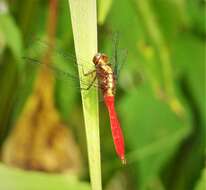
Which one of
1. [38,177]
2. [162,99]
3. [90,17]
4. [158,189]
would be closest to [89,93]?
[90,17]

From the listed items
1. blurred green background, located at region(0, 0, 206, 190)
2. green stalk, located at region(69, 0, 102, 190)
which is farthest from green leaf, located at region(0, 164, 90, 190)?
green stalk, located at region(69, 0, 102, 190)

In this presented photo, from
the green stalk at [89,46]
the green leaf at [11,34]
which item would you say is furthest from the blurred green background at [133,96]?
the green stalk at [89,46]

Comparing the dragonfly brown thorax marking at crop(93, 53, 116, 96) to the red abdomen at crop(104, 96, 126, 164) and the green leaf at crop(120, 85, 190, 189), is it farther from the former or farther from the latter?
the green leaf at crop(120, 85, 190, 189)

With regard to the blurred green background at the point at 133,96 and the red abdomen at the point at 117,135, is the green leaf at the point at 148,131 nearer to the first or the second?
the blurred green background at the point at 133,96

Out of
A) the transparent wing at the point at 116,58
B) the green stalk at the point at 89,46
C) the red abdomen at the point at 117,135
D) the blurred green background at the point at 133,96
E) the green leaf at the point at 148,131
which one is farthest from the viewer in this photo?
the green leaf at the point at 148,131

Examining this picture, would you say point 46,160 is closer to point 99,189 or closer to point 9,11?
point 9,11

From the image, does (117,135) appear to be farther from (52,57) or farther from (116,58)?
(52,57)

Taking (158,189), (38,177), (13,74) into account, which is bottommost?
(158,189)
